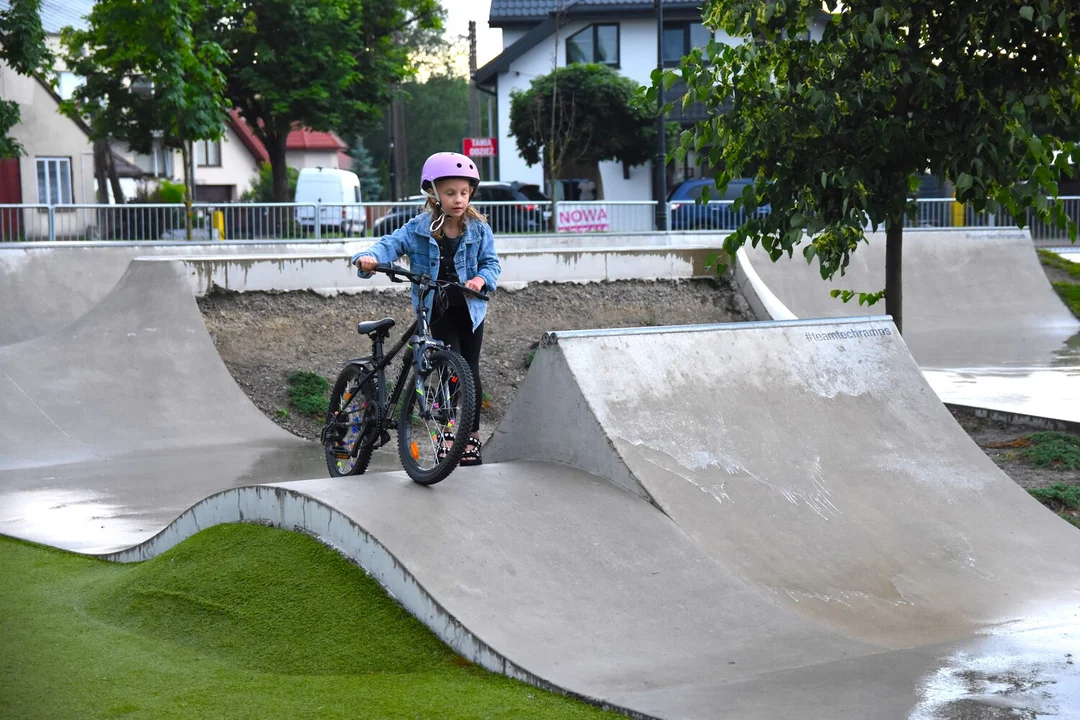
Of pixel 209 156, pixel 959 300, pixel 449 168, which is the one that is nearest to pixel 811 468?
pixel 449 168

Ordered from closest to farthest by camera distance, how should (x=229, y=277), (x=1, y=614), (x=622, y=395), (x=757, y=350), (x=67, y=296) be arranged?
(x=1, y=614) < (x=622, y=395) < (x=757, y=350) < (x=229, y=277) < (x=67, y=296)

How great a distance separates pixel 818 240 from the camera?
7.97 m

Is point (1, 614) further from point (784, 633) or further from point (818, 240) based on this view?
point (818, 240)

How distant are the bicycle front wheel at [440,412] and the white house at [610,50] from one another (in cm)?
4088

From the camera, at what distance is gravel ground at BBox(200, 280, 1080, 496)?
1159cm

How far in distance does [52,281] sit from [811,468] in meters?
12.8

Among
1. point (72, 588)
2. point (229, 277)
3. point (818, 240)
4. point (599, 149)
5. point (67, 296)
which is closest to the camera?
point (72, 588)

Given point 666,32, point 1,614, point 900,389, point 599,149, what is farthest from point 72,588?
point 666,32

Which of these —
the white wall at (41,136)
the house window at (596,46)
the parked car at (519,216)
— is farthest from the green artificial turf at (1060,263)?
the white wall at (41,136)

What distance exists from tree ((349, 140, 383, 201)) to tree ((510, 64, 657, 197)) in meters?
30.9

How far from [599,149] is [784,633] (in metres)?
38.4

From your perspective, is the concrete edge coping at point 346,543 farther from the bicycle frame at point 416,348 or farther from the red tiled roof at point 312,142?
the red tiled roof at point 312,142

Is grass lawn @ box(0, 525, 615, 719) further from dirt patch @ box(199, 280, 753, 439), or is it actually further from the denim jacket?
dirt patch @ box(199, 280, 753, 439)

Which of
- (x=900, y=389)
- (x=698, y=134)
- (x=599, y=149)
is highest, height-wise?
(x=599, y=149)
